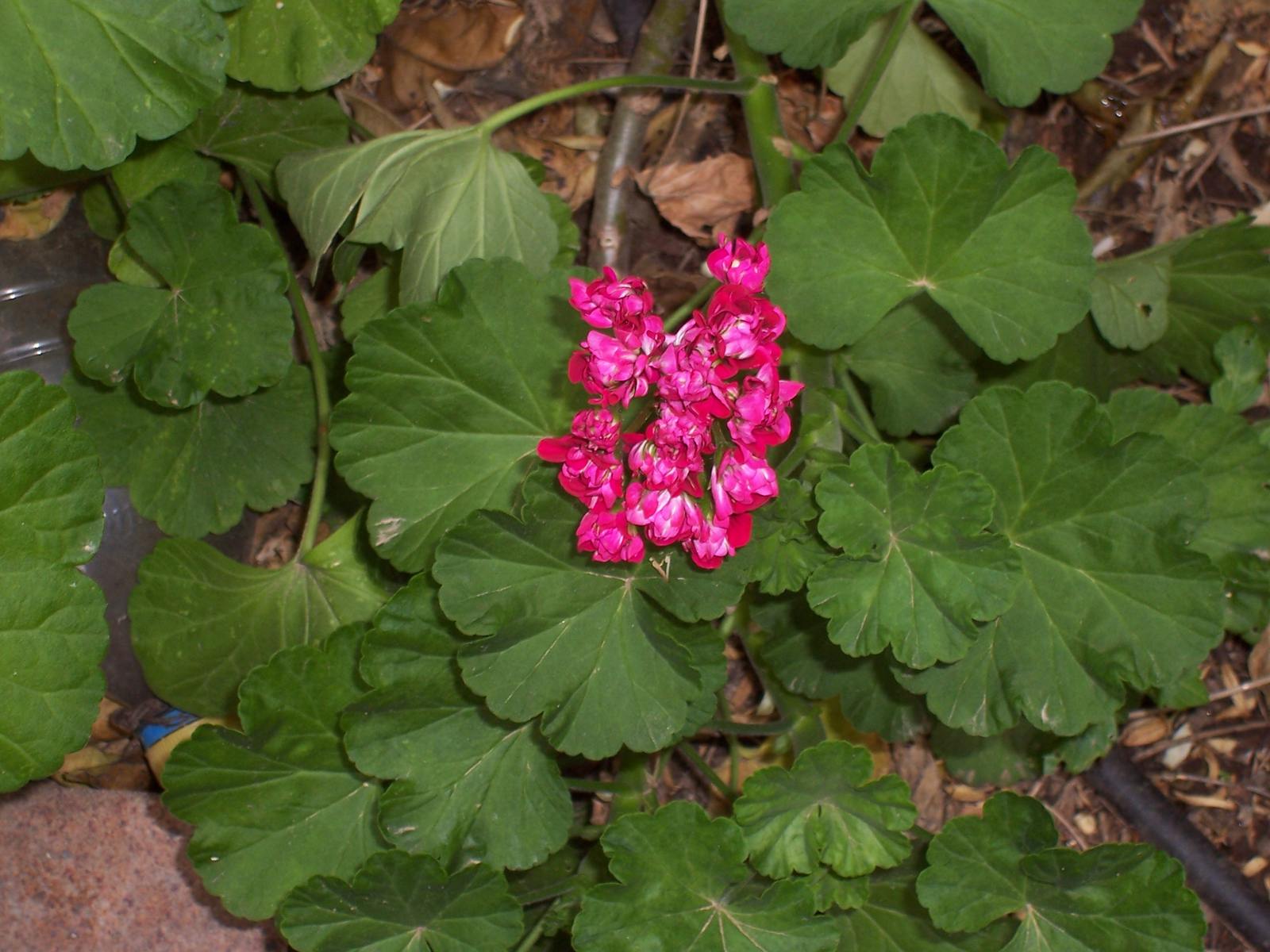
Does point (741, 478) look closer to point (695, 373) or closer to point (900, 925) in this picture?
point (695, 373)

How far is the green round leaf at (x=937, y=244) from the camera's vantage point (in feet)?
6.05

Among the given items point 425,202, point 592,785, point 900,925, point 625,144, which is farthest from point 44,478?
point 900,925

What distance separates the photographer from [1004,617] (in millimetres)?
1839

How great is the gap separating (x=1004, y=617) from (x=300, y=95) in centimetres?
156

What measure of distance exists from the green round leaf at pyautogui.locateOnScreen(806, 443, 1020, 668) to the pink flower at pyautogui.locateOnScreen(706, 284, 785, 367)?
291 millimetres

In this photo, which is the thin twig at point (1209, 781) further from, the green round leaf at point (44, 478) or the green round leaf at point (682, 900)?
the green round leaf at point (44, 478)

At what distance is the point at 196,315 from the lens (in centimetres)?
212

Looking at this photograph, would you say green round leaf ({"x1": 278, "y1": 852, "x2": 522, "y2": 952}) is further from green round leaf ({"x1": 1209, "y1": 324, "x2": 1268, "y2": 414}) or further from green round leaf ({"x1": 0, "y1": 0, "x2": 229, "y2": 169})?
green round leaf ({"x1": 1209, "y1": 324, "x2": 1268, "y2": 414})

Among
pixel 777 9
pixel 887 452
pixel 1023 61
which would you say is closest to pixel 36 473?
pixel 887 452

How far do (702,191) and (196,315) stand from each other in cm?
105

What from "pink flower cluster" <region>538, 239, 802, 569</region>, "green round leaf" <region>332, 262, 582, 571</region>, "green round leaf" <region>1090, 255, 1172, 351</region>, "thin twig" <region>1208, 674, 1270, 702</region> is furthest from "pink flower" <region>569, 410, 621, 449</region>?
"thin twig" <region>1208, 674, 1270, 702</region>

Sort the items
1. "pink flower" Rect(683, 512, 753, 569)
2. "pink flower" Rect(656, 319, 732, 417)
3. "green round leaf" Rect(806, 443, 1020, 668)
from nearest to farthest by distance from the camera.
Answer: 1. "pink flower" Rect(656, 319, 732, 417)
2. "pink flower" Rect(683, 512, 753, 569)
3. "green round leaf" Rect(806, 443, 1020, 668)

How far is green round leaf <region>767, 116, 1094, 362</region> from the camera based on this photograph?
1.84 meters

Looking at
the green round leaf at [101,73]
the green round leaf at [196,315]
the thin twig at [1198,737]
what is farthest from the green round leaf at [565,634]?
the thin twig at [1198,737]
